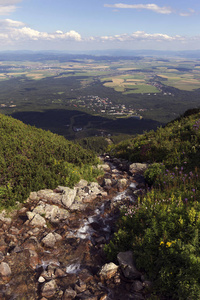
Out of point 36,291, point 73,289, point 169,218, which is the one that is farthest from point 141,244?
point 36,291

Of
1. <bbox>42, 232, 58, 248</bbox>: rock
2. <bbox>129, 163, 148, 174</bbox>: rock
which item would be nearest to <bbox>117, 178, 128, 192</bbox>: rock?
<bbox>129, 163, 148, 174</bbox>: rock

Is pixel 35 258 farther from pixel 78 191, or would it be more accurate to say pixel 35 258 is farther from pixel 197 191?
pixel 197 191

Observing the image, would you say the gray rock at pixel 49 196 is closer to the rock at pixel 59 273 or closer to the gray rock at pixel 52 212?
the gray rock at pixel 52 212

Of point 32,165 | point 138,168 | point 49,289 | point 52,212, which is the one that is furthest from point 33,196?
point 138,168

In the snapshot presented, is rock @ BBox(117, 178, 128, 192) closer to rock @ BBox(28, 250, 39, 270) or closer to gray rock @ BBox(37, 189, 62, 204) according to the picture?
gray rock @ BBox(37, 189, 62, 204)

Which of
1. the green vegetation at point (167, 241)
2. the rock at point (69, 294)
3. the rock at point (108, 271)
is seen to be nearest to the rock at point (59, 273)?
the rock at point (69, 294)

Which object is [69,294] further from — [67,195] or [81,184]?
[81,184]
